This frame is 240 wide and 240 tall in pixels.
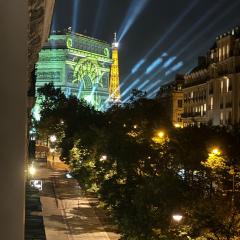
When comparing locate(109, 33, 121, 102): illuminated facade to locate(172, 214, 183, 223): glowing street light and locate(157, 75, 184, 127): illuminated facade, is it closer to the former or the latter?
locate(157, 75, 184, 127): illuminated facade

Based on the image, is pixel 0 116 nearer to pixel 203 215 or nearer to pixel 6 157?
pixel 6 157

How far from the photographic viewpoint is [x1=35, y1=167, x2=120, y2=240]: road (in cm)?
3581

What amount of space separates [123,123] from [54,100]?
7311 centimetres

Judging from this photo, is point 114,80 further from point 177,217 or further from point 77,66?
point 177,217

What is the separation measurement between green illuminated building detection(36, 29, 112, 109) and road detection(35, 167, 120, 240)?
108253 millimetres

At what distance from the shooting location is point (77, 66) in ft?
570

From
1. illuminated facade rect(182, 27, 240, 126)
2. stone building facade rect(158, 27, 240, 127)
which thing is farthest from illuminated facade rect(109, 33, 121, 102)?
illuminated facade rect(182, 27, 240, 126)

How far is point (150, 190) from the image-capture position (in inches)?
1037

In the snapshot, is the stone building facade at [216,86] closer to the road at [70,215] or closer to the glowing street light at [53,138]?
the glowing street light at [53,138]

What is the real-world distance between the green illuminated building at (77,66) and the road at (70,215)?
4262 inches

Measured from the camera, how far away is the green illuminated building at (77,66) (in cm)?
16888

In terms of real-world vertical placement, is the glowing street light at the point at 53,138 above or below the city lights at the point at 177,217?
above

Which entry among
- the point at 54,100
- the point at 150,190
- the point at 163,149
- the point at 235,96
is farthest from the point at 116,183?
the point at 54,100

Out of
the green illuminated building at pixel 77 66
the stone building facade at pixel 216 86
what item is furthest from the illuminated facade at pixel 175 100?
the green illuminated building at pixel 77 66
